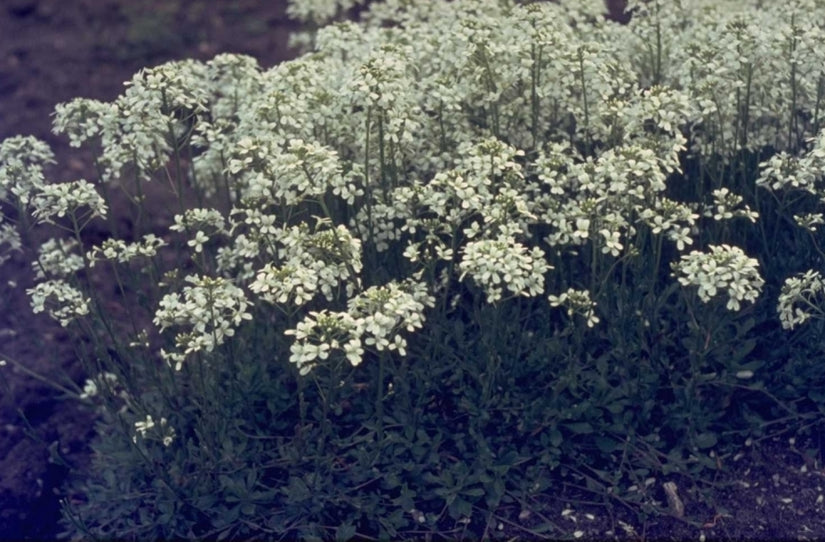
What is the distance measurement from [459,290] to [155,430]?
4.44 feet

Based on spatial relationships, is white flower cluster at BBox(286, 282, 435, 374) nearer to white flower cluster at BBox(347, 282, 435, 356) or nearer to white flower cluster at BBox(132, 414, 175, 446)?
white flower cluster at BBox(347, 282, 435, 356)

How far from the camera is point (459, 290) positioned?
14.1 ft

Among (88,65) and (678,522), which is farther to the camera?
(88,65)

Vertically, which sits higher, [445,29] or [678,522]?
[445,29]

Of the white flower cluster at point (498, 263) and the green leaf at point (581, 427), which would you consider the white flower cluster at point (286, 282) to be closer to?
the white flower cluster at point (498, 263)

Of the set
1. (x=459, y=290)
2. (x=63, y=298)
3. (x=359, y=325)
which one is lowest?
(x=459, y=290)

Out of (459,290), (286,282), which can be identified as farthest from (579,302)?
(286,282)

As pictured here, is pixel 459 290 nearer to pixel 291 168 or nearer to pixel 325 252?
pixel 325 252

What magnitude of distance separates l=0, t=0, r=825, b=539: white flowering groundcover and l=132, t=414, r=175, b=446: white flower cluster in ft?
0.04

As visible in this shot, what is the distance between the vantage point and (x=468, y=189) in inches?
142

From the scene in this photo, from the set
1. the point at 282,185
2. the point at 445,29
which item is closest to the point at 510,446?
the point at 282,185


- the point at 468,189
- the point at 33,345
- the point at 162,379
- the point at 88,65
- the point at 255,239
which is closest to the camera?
the point at 468,189

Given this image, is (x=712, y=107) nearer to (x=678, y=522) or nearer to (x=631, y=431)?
(x=631, y=431)

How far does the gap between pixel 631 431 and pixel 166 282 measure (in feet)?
6.27
